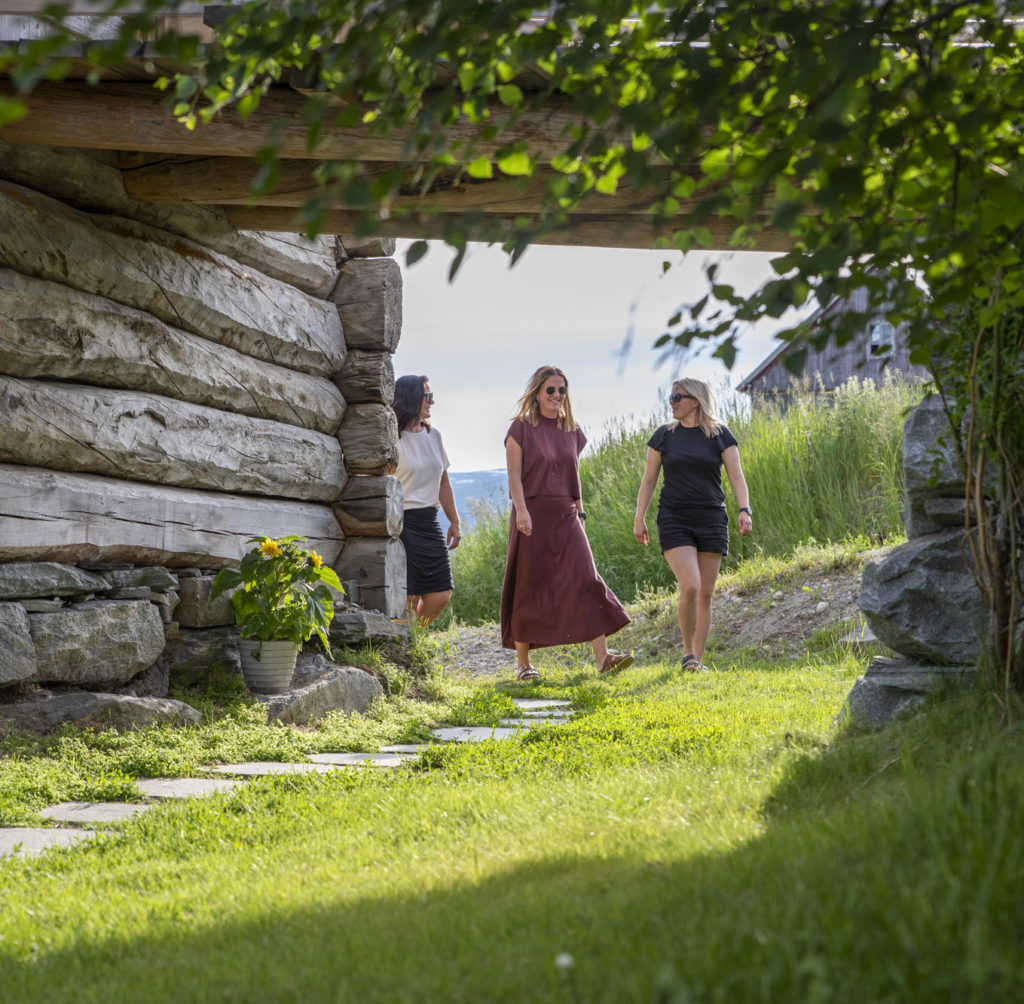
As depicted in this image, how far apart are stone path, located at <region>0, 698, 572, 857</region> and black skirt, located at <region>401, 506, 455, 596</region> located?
2.37 metres

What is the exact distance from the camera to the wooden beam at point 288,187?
17.2 ft

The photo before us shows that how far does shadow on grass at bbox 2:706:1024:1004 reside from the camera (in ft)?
5.28

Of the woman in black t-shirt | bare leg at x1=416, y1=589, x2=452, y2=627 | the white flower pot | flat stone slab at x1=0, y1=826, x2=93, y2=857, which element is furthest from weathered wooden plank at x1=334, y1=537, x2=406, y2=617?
flat stone slab at x1=0, y1=826, x2=93, y2=857

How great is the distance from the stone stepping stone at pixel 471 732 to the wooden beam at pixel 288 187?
2.63 metres

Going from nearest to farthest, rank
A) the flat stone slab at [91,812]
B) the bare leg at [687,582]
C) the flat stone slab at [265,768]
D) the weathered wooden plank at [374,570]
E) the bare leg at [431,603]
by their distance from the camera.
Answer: the flat stone slab at [91,812] < the flat stone slab at [265,768] < the weathered wooden plank at [374,570] < the bare leg at [687,582] < the bare leg at [431,603]

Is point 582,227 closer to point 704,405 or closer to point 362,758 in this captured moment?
point 704,405

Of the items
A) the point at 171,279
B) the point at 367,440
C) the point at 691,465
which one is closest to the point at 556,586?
the point at 691,465

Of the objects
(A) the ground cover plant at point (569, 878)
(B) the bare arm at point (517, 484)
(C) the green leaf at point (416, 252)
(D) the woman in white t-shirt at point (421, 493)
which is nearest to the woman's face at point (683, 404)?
(B) the bare arm at point (517, 484)

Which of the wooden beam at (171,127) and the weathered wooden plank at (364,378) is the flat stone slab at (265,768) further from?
the weathered wooden plank at (364,378)

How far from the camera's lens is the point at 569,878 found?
2.38 m

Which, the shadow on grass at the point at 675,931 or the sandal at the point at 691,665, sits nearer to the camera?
the shadow on grass at the point at 675,931

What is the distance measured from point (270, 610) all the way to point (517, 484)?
8.28 ft

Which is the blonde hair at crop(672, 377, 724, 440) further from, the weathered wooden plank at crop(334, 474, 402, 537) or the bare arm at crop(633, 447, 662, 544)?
the weathered wooden plank at crop(334, 474, 402, 537)

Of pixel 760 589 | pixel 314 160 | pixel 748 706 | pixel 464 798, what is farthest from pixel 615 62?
pixel 760 589
